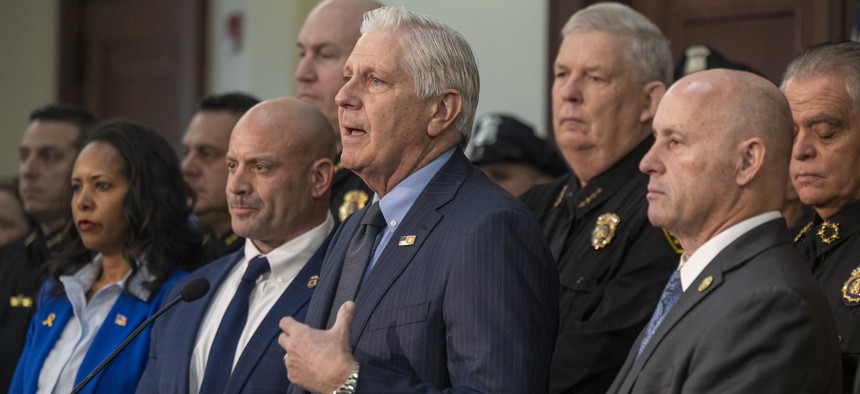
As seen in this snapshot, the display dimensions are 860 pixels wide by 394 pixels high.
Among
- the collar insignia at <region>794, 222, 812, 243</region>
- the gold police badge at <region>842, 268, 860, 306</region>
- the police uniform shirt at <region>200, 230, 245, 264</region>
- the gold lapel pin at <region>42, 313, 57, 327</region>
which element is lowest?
the gold lapel pin at <region>42, 313, 57, 327</region>

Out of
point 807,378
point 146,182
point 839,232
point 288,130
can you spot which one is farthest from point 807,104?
point 146,182

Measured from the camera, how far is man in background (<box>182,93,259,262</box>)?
4609mm

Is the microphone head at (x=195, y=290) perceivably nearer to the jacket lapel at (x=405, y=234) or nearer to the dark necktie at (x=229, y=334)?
the dark necktie at (x=229, y=334)

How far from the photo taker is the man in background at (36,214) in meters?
4.29

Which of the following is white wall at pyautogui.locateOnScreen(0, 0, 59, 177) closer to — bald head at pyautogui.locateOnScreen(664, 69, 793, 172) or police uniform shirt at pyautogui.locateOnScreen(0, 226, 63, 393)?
police uniform shirt at pyautogui.locateOnScreen(0, 226, 63, 393)

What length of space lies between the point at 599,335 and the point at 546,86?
2575mm

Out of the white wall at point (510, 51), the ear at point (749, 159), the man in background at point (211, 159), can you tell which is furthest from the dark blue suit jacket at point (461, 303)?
the white wall at point (510, 51)

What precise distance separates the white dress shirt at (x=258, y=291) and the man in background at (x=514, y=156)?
5.74 feet

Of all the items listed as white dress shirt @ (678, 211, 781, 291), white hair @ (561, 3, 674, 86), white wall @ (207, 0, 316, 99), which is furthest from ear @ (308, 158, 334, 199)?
white wall @ (207, 0, 316, 99)

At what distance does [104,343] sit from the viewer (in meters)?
3.54

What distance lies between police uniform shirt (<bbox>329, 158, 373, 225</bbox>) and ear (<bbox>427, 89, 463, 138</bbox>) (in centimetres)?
105

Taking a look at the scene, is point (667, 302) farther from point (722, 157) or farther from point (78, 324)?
point (78, 324)

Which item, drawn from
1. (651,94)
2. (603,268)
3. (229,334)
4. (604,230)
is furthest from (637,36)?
(229,334)

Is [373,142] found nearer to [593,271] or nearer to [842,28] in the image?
[593,271]
